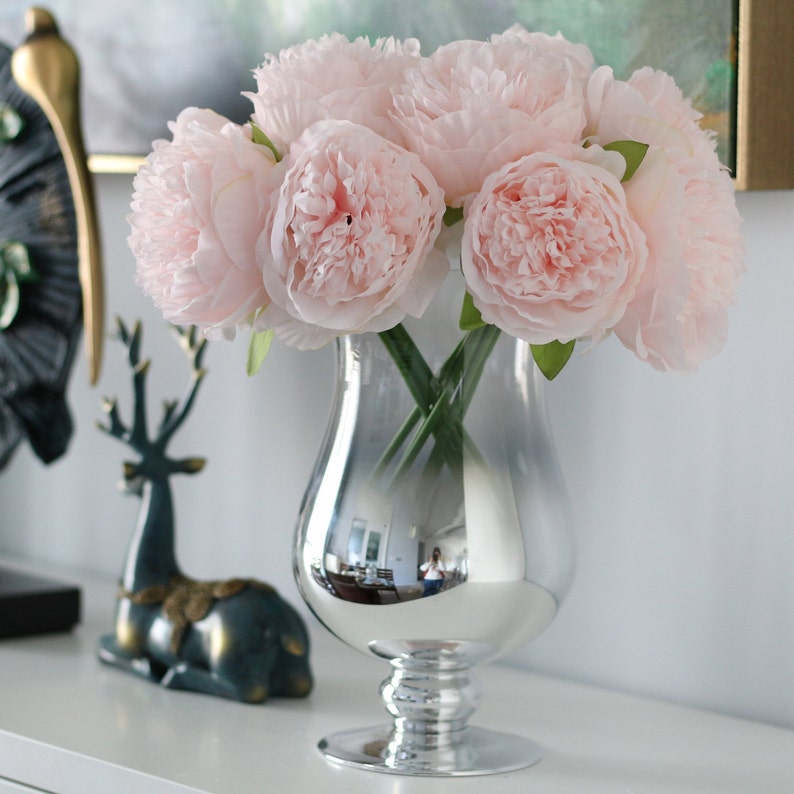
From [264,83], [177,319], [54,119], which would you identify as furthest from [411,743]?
[54,119]

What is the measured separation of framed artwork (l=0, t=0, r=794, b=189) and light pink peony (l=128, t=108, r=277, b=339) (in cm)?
33

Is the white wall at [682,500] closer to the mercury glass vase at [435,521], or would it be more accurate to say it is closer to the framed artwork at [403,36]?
the framed artwork at [403,36]

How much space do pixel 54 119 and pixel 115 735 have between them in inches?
23.2

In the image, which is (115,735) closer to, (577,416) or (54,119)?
(577,416)

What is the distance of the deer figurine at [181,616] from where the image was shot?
2.86 feet

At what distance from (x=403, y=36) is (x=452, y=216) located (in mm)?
390

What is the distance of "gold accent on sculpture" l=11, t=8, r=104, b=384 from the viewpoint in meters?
1.14

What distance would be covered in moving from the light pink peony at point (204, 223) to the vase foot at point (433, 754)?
264mm

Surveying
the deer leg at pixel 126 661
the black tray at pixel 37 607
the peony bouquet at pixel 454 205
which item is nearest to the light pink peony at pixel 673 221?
the peony bouquet at pixel 454 205

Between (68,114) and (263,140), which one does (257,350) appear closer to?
(263,140)

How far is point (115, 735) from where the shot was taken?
31.0 inches

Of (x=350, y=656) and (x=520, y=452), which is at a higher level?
(x=520, y=452)

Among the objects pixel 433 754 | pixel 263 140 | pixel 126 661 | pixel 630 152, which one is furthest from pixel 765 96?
pixel 126 661

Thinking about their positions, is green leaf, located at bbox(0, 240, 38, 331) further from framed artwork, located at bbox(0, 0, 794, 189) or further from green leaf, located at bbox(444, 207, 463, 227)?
green leaf, located at bbox(444, 207, 463, 227)
